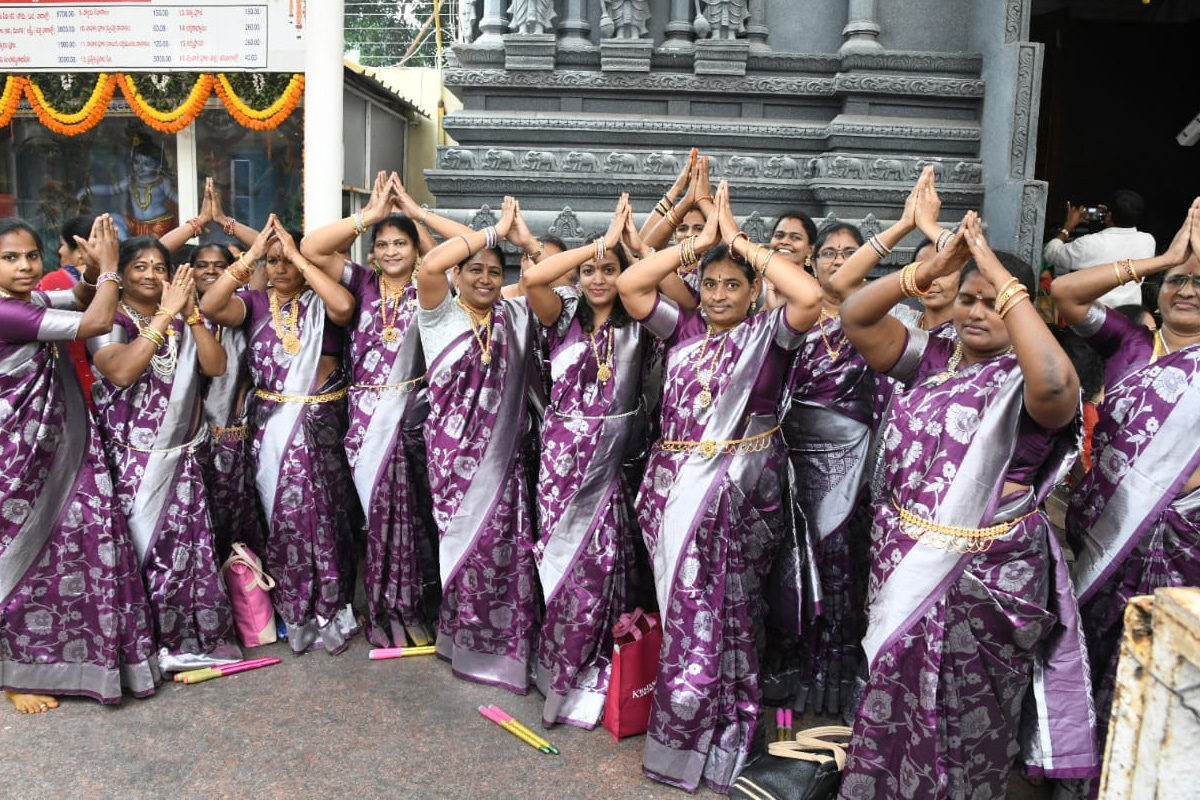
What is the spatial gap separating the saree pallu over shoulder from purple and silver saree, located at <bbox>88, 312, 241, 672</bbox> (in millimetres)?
965

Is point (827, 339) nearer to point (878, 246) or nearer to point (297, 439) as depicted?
point (878, 246)

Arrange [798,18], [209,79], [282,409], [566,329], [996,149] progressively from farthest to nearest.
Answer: [209,79]
[798,18]
[996,149]
[282,409]
[566,329]

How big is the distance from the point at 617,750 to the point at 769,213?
3445 millimetres

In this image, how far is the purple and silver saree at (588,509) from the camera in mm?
3566

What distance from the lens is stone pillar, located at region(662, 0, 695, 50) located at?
583 cm

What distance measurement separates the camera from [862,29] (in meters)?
5.71

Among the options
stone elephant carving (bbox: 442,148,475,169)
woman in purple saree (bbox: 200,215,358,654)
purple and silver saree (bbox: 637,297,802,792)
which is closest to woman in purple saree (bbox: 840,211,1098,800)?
purple and silver saree (bbox: 637,297,802,792)

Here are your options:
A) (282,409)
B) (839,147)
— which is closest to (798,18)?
(839,147)

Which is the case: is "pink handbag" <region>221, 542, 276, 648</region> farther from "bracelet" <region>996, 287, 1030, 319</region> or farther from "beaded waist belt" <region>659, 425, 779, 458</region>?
"bracelet" <region>996, 287, 1030, 319</region>

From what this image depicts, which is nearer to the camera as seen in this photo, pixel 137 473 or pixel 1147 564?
pixel 1147 564

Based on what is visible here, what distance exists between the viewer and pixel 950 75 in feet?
19.0

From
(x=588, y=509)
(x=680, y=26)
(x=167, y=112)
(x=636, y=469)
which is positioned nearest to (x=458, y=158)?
(x=680, y=26)

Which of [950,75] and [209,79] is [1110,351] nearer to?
[950,75]

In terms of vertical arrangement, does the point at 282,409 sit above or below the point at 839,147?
below
